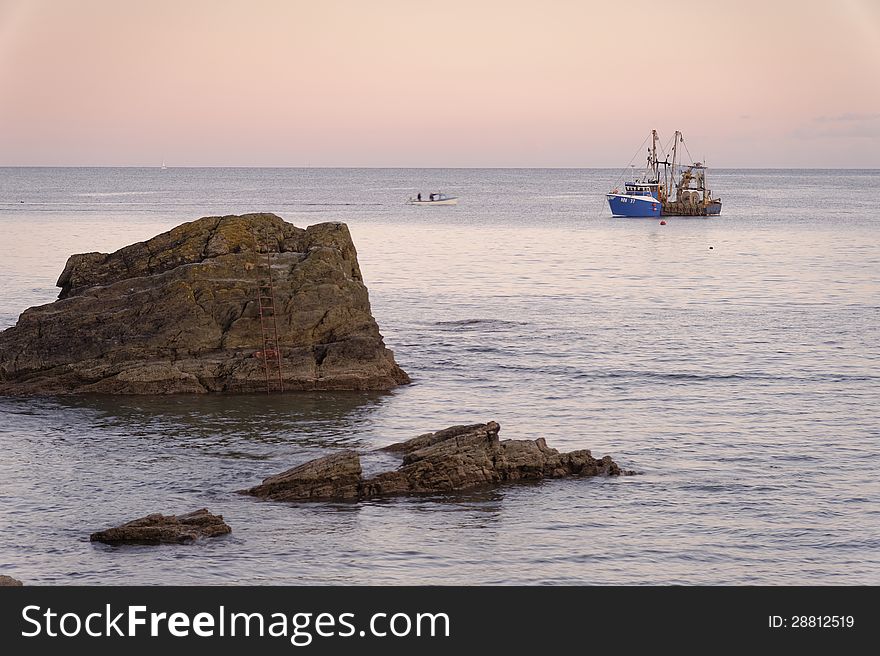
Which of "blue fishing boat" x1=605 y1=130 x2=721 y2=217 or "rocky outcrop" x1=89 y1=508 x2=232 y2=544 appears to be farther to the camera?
"blue fishing boat" x1=605 y1=130 x2=721 y2=217

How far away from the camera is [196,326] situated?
41.9 metres

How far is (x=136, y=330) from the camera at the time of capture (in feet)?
136

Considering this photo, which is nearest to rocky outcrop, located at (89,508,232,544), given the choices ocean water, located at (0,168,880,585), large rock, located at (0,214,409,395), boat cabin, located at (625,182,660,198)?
ocean water, located at (0,168,880,585)

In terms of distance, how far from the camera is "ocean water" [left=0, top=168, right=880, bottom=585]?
992 inches

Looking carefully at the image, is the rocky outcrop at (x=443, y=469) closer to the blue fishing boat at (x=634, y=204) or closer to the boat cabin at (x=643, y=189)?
the blue fishing boat at (x=634, y=204)

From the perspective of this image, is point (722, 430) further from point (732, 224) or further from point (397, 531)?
point (732, 224)

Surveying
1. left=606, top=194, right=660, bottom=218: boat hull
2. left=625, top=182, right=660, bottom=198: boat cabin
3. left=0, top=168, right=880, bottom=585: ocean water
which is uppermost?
left=625, top=182, right=660, bottom=198: boat cabin

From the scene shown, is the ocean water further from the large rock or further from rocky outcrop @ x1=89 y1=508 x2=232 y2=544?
the large rock

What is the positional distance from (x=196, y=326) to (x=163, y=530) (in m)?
16.9

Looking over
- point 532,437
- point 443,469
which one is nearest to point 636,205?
point 532,437

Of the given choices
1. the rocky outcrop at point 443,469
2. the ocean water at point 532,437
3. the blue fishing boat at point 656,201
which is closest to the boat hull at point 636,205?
the blue fishing boat at point 656,201

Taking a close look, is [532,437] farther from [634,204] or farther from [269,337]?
[634,204]

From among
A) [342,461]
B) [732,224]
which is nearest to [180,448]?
[342,461]

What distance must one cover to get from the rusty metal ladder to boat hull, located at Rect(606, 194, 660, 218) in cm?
11671
